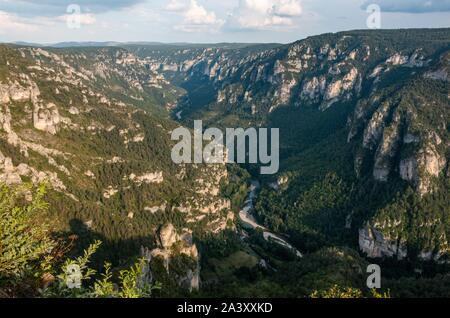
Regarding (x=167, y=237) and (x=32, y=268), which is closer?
(x=32, y=268)

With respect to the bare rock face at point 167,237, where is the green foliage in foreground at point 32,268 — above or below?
above

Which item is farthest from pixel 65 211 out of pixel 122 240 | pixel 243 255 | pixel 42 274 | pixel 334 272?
pixel 42 274

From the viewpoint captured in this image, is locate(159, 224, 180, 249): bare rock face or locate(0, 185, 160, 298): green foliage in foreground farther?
locate(159, 224, 180, 249): bare rock face

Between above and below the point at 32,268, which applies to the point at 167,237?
below

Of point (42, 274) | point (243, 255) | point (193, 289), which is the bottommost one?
point (243, 255)

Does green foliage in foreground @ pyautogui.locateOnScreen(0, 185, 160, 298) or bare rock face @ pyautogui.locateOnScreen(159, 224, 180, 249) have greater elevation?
green foliage in foreground @ pyautogui.locateOnScreen(0, 185, 160, 298)

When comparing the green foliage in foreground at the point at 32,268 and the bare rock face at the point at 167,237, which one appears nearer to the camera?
the green foliage in foreground at the point at 32,268

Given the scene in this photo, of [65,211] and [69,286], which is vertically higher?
[69,286]

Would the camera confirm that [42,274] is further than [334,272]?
No
